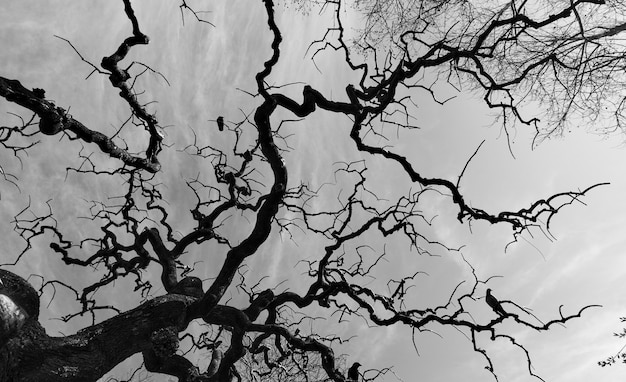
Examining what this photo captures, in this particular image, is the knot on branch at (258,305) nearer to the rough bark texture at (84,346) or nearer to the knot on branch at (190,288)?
the knot on branch at (190,288)

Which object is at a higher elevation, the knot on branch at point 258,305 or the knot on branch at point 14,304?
the knot on branch at point 258,305

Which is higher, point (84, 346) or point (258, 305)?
point (258, 305)

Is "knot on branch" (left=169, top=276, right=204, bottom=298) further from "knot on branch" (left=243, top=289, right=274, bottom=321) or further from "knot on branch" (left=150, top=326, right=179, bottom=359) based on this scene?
"knot on branch" (left=150, top=326, right=179, bottom=359)

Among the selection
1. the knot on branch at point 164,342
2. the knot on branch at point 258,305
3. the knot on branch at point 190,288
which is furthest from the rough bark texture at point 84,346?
the knot on branch at point 258,305

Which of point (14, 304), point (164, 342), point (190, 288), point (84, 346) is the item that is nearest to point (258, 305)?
point (190, 288)

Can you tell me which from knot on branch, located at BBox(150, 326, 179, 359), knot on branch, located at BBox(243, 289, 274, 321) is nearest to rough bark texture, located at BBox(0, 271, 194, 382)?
knot on branch, located at BBox(150, 326, 179, 359)

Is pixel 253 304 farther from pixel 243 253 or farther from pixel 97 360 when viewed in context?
pixel 97 360

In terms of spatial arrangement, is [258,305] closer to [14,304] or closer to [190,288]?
[190,288]

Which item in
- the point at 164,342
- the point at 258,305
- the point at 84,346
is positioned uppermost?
the point at 258,305

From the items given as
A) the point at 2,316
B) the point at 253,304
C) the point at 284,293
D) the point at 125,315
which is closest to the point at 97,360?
the point at 125,315

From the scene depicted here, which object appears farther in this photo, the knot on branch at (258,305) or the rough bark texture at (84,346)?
the knot on branch at (258,305)

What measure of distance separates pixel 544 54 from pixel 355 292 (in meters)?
3.65

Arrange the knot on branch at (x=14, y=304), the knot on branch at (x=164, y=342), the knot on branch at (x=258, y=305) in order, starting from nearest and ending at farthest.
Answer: the knot on branch at (x=14, y=304) < the knot on branch at (x=164, y=342) < the knot on branch at (x=258, y=305)

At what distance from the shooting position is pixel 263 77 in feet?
14.8
